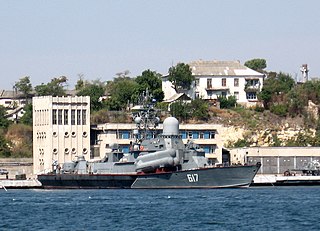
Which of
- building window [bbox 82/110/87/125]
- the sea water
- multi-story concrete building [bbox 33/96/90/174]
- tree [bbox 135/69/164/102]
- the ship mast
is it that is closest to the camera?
the sea water

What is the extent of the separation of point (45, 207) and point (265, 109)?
2589 inches

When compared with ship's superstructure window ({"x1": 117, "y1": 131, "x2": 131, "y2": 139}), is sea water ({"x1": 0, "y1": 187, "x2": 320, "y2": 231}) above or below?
below

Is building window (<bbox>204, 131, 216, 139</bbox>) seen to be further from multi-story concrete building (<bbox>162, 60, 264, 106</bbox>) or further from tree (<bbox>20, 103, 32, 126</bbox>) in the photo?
tree (<bbox>20, 103, 32, 126</bbox>)

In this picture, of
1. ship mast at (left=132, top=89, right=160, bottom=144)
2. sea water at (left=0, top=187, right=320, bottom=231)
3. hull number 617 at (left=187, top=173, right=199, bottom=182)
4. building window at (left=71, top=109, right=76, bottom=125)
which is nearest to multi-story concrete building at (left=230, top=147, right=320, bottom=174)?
ship mast at (left=132, top=89, right=160, bottom=144)

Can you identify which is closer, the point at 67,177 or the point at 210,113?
the point at 67,177

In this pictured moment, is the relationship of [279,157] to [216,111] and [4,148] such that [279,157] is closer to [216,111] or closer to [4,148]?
[216,111]

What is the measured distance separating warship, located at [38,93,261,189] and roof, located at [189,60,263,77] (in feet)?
134

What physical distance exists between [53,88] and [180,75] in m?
22.6

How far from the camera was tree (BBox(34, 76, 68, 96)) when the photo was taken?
6553 inches

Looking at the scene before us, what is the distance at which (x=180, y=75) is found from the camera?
509 feet

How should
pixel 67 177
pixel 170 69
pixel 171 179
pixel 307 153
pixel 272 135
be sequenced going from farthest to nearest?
pixel 170 69 < pixel 272 135 < pixel 307 153 < pixel 67 177 < pixel 171 179

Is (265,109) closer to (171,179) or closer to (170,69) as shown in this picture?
(170,69)

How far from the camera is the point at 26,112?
158125mm

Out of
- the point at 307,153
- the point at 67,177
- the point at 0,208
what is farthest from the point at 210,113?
the point at 0,208
